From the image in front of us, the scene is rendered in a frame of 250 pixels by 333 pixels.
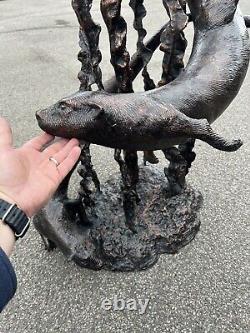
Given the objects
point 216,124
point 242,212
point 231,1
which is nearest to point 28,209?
point 231,1

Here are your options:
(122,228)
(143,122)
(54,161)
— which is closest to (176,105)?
(143,122)

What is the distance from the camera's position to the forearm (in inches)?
35.0

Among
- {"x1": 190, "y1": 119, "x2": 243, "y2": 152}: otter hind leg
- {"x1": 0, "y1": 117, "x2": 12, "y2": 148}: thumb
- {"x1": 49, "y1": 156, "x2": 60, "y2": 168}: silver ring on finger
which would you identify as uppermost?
{"x1": 190, "y1": 119, "x2": 243, "y2": 152}: otter hind leg

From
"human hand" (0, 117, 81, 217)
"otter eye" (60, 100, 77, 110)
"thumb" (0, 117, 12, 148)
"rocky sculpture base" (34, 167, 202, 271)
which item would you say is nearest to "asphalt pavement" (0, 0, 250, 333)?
"rocky sculpture base" (34, 167, 202, 271)

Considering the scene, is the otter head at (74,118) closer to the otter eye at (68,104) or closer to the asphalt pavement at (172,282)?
the otter eye at (68,104)

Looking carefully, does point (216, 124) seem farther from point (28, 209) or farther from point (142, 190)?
point (28, 209)

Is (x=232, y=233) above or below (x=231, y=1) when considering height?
below

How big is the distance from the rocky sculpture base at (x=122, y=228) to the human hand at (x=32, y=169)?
1.10ft

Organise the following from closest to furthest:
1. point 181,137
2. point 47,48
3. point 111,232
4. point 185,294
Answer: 1. point 181,137
2. point 185,294
3. point 111,232
4. point 47,48

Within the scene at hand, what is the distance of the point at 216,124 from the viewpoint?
234cm

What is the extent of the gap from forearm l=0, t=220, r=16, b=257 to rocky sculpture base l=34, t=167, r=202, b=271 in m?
0.45

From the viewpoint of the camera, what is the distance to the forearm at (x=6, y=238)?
890mm

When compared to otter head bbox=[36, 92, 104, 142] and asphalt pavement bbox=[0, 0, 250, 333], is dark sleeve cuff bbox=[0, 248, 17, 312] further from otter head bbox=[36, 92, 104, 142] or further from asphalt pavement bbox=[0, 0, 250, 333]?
asphalt pavement bbox=[0, 0, 250, 333]

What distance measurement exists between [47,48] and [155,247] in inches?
106
